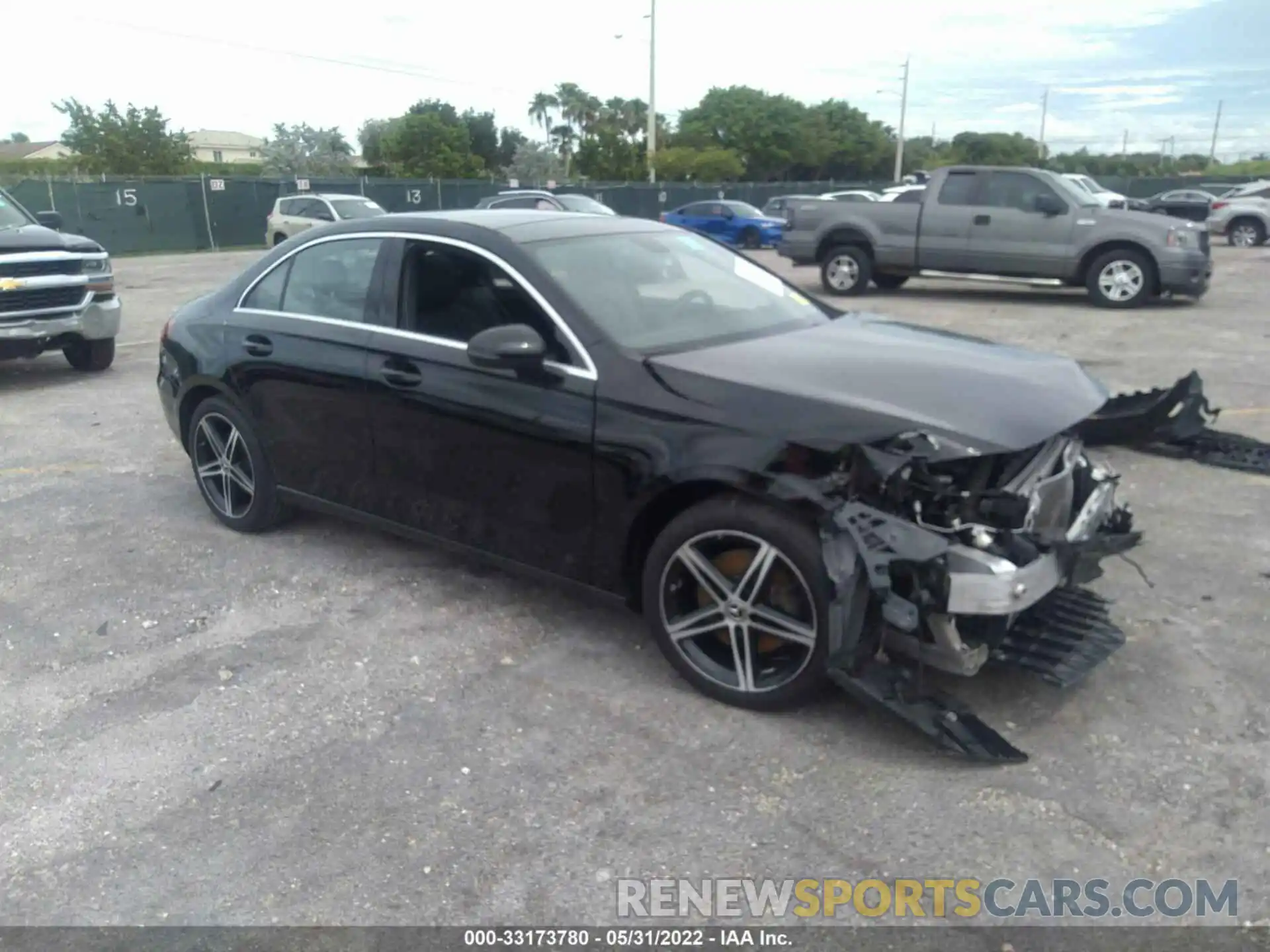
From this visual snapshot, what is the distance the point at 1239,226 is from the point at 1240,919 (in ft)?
92.5

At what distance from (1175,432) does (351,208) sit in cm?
2060

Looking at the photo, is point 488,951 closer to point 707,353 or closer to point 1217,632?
point 707,353

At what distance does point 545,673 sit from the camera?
163 inches

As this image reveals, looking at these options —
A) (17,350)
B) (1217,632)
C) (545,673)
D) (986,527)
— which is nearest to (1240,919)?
(986,527)

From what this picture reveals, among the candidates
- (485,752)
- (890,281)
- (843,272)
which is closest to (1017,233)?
(890,281)

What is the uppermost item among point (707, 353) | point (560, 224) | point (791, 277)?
point (560, 224)

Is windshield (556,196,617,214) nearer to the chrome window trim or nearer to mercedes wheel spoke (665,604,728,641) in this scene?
the chrome window trim

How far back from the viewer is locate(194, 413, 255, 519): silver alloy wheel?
557 centimetres

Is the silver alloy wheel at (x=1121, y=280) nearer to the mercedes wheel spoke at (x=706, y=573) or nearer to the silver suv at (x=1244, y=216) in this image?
the mercedes wheel spoke at (x=706, y=573)

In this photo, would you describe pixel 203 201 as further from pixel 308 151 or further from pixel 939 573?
pixel 308 151

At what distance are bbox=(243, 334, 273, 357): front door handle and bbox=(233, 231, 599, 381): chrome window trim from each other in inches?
5.5

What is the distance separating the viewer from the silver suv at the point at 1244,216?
25891 mm

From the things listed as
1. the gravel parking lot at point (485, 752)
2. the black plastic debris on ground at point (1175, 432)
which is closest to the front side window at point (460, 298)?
the gravel parking lot at point (485, 752)

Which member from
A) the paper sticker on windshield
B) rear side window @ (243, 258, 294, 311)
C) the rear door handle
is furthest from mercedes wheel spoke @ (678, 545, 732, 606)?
rear side window @ (243, 258, 294, 311)
